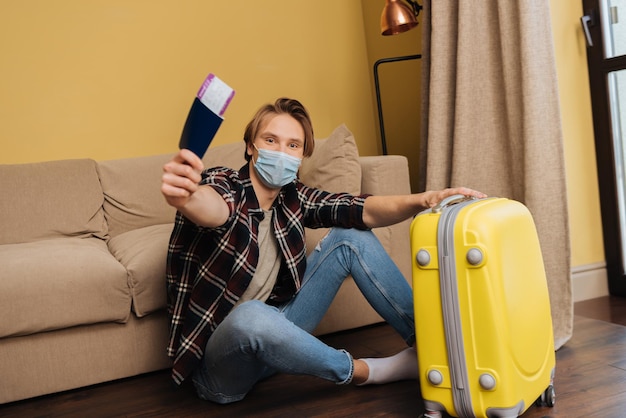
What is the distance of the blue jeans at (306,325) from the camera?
5.13 feet

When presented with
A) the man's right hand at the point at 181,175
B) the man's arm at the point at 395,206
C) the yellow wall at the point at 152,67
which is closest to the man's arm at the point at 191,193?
the man's right hand at the point at 181,175

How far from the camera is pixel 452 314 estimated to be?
4.53 ft

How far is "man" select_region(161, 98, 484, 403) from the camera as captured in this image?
62.2 inches

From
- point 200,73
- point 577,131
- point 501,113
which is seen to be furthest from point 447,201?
point 200,73

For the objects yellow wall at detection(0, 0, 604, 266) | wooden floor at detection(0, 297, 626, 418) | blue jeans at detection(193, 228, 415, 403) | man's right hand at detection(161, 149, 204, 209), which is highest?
yellow wall at detection(0, 0, 604, 266)

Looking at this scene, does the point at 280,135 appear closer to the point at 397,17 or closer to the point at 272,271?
the point at 272,271

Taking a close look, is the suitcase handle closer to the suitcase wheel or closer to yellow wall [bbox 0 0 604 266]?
the suitcase wheel

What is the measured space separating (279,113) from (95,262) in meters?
0.77

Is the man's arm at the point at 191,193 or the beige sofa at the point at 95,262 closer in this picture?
the man's arm at the point at 191,193

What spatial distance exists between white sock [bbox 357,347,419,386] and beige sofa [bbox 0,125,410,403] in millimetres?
554

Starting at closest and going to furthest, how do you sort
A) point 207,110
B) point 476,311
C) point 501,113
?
point 207,110, point 476,311, point 501,113

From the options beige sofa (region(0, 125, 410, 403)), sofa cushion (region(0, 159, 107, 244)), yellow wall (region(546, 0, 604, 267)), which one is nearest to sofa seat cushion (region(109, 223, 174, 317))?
beige sofa (region(0, 125, 410, 403))

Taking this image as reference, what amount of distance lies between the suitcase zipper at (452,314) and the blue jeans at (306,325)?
0.31m

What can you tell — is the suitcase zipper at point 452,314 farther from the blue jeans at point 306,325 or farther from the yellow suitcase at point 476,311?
the blue jeans at point 306,325
